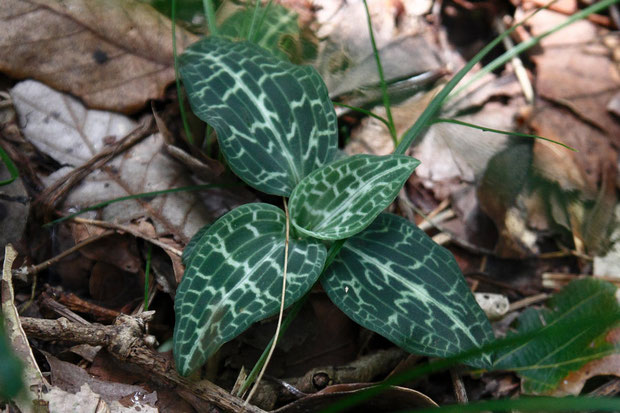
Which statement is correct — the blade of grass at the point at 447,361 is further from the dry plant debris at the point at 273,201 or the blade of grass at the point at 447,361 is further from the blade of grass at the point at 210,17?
the blade of grass at the point at 210,17

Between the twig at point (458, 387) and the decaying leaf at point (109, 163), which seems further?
the decaying leaf at point (109, 163)

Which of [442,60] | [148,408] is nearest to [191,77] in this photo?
[148,408]

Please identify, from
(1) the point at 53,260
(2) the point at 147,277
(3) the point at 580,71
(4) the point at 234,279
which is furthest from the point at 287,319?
(3) the point at 580,71

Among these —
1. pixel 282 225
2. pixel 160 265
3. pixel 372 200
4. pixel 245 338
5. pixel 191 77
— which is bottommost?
pixel 245 338

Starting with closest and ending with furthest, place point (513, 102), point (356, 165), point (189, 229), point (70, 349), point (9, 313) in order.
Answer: point (9, 313) → point (70, 349) → point (356, 165) → point (189, 229) → point (513, 102)

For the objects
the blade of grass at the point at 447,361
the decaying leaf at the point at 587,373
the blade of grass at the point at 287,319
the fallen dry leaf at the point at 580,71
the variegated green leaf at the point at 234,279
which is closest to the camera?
the blade of grass at the point at 447,361

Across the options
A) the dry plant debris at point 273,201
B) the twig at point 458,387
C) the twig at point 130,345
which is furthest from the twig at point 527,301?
the twig at point 130,345

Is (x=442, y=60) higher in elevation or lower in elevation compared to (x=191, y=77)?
lower

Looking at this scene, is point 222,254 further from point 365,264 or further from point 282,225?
point 365,264
